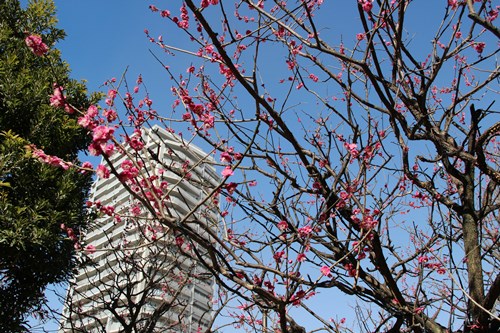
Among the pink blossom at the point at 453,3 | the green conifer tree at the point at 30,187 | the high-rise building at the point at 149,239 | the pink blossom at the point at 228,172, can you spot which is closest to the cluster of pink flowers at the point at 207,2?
the high-rise building at the point at 149,239

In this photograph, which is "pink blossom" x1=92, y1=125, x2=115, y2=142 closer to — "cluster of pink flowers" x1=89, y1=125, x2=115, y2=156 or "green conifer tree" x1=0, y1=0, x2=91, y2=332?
"cluster of pink flowers" x1=89, y1=125, x2=115, y2=156

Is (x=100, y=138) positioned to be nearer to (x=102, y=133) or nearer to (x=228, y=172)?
(x=102, y=133)

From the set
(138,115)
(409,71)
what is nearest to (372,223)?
(409,71)

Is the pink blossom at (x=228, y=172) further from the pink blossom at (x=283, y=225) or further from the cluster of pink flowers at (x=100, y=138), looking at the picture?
the pink blossom at (x=283, y=225)

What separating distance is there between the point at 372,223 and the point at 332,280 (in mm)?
632

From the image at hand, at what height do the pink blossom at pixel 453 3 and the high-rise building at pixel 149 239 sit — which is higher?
the pink blossom at pixel 453 3

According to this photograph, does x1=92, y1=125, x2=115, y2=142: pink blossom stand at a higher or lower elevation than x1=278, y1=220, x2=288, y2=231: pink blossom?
lower

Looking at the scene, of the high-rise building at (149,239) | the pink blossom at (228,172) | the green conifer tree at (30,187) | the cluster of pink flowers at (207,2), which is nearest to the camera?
the pink blossom at (228,172)

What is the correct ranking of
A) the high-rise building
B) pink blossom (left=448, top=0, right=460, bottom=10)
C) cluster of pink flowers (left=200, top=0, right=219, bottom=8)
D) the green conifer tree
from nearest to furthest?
the high-rise building, cluster of pink flowers (left=200, top=0, right=219, bottom=8), pink blossom (left=448, top=0, right=460, bottom=10), the green conifer tree

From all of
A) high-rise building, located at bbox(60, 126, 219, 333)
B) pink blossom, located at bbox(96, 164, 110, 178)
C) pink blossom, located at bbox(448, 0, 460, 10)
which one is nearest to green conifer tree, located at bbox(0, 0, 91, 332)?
high-rise building, located at bbox(60, 126, 219, 333)

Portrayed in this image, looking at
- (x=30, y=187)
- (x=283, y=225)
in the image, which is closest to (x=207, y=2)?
(x=283, y=225)

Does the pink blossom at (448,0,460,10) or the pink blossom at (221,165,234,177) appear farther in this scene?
the pink blossom at (448,0,460,10)

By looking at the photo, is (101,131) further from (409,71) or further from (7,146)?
(7,146)

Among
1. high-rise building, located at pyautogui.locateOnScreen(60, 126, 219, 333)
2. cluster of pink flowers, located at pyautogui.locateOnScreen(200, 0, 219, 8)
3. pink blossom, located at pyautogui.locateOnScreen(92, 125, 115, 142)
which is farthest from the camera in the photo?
cluster of pink flowers, located at pyautogui.locateOnScreen(200, 0, 219, 8)
